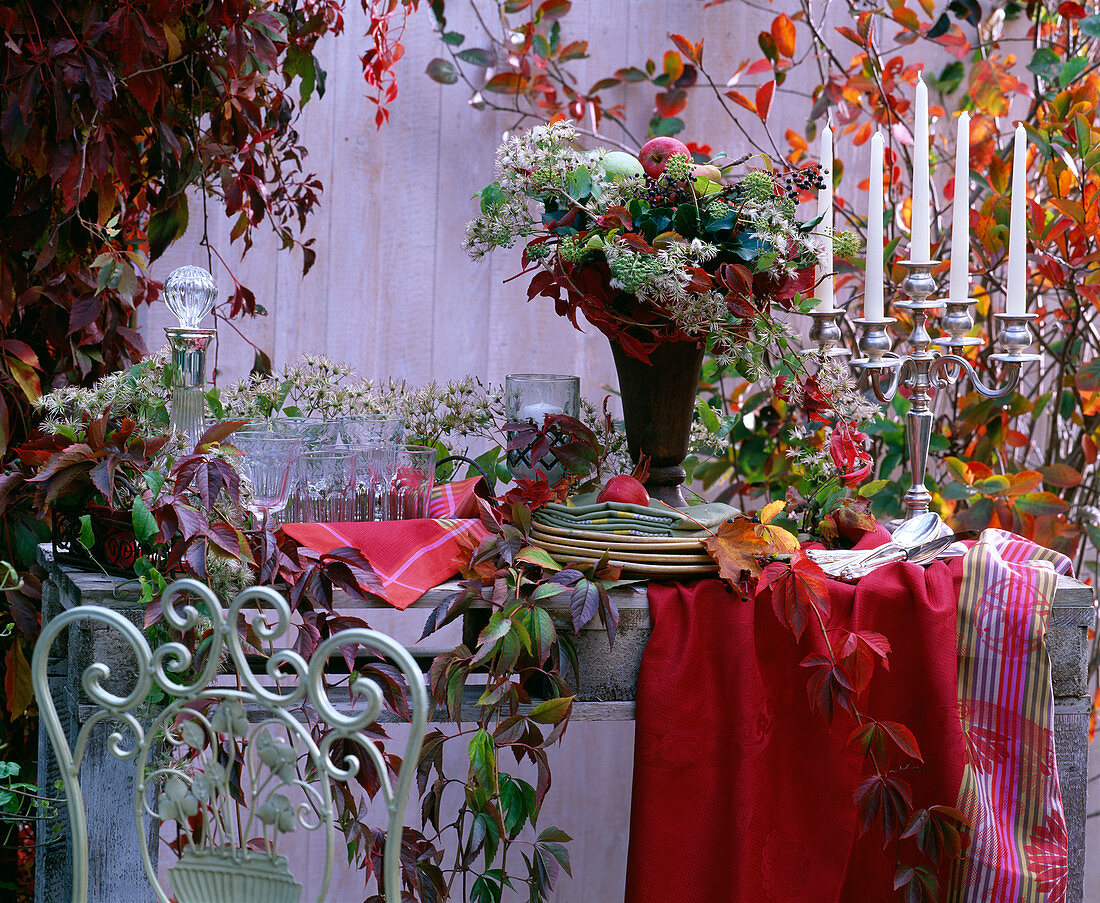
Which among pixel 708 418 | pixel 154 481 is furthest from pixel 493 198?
pixel 154 481

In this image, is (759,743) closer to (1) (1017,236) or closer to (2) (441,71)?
(1) (1017,236)

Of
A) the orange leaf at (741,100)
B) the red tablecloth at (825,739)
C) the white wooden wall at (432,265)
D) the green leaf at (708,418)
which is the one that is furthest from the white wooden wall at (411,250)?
the red tablecloth at (825,739)

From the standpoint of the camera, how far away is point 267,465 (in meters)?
1.28

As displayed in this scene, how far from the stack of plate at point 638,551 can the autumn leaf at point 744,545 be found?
0.03m

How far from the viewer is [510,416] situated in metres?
1.45

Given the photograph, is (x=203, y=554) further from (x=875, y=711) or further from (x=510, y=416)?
(x=875, y=711)

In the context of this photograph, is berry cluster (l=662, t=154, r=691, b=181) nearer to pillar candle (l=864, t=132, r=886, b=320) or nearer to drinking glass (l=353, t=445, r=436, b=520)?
pillar candle (l=864, t=132, r=886, b=320)

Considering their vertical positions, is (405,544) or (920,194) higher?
(920,194)

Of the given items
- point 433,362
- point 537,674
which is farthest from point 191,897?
point 433,362

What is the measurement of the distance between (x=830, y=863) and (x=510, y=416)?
69 cm

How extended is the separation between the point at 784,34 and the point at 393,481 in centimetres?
128

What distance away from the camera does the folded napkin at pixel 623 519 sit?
1.27 m

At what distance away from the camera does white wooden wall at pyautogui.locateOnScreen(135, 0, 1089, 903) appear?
79.4 inches

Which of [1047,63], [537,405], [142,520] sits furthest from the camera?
[1047,63]
